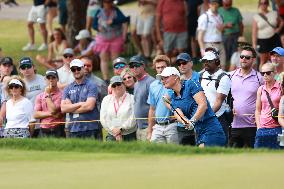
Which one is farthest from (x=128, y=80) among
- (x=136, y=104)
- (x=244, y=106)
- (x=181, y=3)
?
(x=181, y=3)

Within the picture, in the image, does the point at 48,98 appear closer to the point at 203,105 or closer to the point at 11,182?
the point at 203,105

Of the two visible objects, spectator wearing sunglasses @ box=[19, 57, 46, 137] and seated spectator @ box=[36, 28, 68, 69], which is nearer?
spectator wearing sunglasses @ box=[19, 57, 46, 137]

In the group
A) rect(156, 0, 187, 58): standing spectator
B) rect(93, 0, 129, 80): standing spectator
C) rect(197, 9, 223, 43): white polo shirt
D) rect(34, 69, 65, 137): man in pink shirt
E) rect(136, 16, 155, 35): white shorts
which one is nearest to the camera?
rect(34, 69, 65, 137): man in pink shirt

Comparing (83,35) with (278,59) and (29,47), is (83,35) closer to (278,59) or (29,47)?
(29,47)

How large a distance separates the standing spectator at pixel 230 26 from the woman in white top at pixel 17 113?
353 inches

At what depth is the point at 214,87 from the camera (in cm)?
2008

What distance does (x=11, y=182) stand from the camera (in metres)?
14.8

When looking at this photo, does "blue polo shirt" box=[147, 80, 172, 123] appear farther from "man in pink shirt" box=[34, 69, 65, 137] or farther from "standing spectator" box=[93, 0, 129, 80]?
"standing spectator" box=[93, 0, 129, 80]

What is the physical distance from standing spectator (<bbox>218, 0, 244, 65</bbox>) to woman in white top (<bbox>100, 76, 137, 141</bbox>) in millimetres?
9151

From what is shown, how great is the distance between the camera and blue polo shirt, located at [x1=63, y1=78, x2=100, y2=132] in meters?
21.7

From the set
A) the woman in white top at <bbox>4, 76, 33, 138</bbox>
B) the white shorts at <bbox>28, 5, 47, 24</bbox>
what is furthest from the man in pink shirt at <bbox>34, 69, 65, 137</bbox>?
the white shorts at <bbox>28, 5, 47, 24</bbox>

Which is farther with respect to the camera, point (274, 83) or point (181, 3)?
point (181, 3)

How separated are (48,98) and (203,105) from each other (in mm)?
5178

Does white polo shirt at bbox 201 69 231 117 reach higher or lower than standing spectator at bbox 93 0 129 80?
lower
